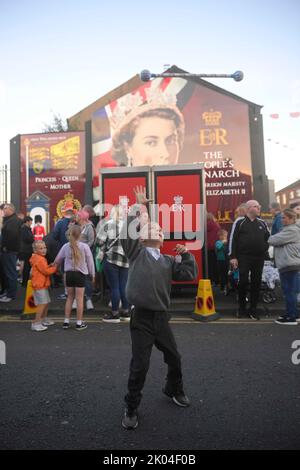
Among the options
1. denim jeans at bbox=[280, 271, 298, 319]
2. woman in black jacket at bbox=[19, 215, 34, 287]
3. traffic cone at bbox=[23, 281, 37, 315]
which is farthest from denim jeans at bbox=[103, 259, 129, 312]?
woman in black jacket at bbox=[19, 215, 34, 287]

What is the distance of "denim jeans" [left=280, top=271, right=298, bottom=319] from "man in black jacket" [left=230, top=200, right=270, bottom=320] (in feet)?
1.69

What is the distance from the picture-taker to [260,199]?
1769 centimetres

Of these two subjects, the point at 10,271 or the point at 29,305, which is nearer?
the point at 29,305

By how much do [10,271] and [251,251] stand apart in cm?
504

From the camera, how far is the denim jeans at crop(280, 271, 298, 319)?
20.5ft

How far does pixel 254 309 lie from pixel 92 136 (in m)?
14.1

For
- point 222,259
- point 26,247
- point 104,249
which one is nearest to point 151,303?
point 104,249

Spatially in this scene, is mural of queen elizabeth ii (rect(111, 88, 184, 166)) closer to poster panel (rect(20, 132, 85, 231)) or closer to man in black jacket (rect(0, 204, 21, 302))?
poster panel (rect(20, 132, 85, 231))

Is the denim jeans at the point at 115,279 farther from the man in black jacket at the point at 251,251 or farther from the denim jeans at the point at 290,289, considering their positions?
the denim jeans at the point at 290,289

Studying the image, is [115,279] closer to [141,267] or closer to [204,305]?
[204,305]

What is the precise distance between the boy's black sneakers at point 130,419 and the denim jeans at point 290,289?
3972 millimetres

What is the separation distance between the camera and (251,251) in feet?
21.7

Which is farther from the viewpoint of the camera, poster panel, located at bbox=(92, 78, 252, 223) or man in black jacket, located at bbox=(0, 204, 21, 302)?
poster panel, located at bbox=(92, 78, 252, 223)
